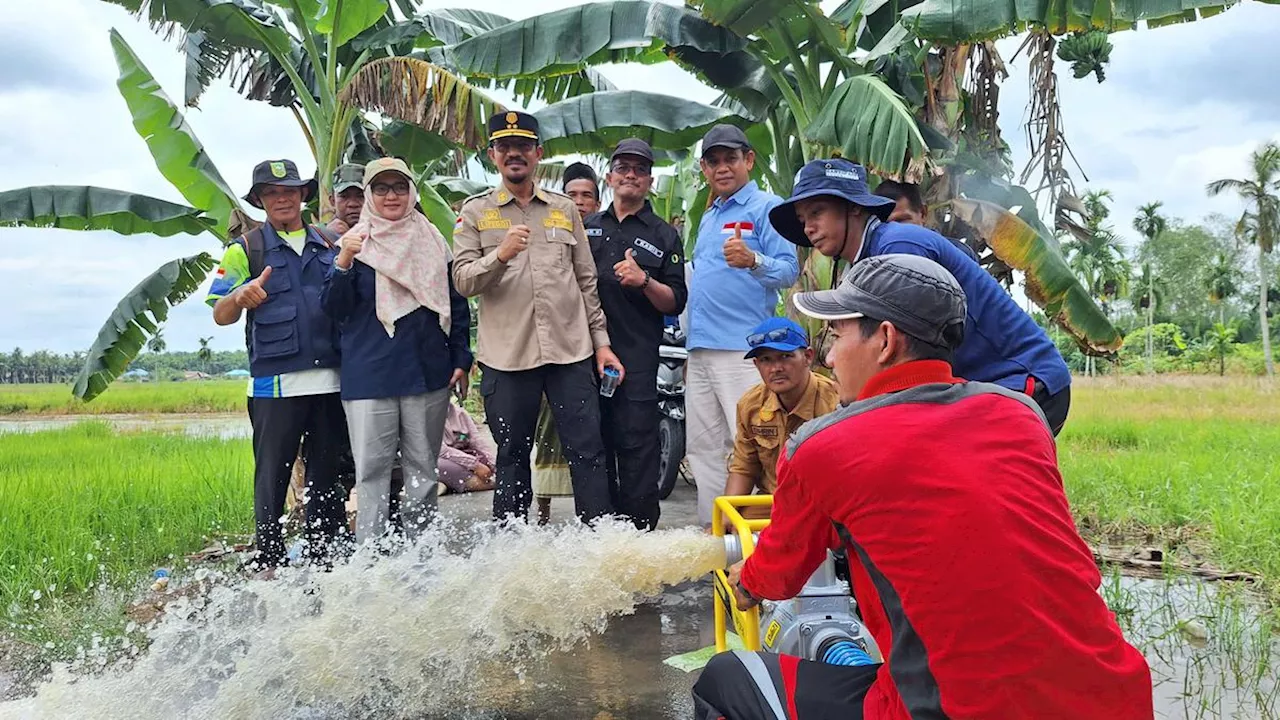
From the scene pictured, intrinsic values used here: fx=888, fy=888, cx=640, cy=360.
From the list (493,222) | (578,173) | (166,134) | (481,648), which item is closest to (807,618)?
(481,648)

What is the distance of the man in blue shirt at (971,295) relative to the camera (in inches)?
104

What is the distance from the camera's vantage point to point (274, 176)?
4.11 m

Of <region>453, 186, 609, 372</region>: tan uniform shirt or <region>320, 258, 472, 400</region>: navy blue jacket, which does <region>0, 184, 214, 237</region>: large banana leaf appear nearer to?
<region>320, 258, 472, 400</region>: navy blue jacket

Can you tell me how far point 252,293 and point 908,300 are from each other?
3155mm

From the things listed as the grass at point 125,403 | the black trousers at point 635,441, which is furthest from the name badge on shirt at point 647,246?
the grass at point 125,403

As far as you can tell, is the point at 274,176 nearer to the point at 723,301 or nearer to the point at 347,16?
the point at 723,301

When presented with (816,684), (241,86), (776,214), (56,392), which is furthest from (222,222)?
(56,392)

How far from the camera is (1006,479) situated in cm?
146

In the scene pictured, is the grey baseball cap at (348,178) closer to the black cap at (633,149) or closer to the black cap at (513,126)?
the black cap at (513,126)

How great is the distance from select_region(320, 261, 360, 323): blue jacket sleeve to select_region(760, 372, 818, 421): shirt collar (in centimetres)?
188

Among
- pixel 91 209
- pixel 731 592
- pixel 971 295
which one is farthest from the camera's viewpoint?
pixel 91 209

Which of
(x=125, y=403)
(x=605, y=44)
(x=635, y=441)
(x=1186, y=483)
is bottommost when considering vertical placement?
(x=125, y=403)

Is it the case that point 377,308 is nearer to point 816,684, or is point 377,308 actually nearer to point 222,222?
point 816,684

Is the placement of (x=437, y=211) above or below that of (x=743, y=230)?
above
